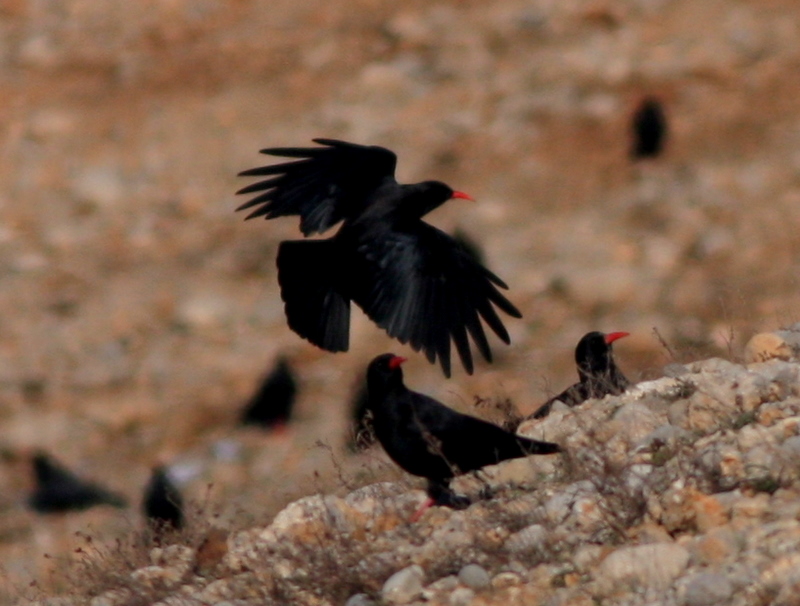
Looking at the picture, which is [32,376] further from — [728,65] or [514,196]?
[728,65]

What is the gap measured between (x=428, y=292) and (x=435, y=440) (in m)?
1.01

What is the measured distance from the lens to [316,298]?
27.2 feet

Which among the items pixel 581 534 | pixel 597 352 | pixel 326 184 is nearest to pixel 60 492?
pixel 597 352

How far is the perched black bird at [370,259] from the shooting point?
7645 mm

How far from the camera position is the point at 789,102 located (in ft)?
70.7

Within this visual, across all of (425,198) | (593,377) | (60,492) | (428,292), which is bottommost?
(60,492)

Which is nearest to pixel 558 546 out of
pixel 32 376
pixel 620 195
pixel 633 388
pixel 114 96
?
pixel 633 388

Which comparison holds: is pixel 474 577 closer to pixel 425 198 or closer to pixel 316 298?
pixel 316 298

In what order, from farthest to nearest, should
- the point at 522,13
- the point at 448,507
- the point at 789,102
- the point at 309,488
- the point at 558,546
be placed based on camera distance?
the point at 522,13 → the point at 789,102 → the point at 309,488 → the point at 448,507 → the point at 558,546

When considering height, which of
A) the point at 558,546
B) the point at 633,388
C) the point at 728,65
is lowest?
the point at 558,546

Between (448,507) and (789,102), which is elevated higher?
(789,102)

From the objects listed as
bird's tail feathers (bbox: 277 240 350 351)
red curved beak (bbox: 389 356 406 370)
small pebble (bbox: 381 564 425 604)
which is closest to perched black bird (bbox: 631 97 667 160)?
bird's tail feathers (bbox: 277 240 350 351)

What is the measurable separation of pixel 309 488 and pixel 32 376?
1536 centimetres

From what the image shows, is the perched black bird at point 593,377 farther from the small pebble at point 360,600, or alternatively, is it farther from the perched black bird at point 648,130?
the perched black bird at point 648,130
